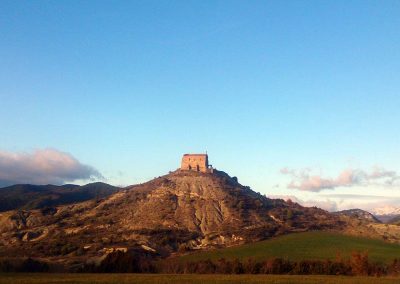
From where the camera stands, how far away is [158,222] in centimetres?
15912

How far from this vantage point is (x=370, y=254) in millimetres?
112688

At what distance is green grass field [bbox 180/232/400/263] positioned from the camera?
367 feet

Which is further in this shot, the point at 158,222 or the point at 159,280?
the point at 158,222

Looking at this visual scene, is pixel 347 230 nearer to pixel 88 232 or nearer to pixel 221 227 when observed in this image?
pixel 221 227

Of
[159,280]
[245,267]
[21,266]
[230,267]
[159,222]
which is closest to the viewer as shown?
[159,280]

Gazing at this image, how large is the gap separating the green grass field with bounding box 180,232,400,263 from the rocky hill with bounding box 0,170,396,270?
11.2 metres

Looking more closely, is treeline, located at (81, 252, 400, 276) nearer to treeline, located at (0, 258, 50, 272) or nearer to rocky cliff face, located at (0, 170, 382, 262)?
treeline, located at (0, 258, 50, 272)

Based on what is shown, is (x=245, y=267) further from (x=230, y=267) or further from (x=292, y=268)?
(x=292, y=268)

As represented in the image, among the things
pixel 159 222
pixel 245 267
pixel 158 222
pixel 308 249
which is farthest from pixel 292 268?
pixel 158 222

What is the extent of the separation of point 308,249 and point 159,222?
5419 cm

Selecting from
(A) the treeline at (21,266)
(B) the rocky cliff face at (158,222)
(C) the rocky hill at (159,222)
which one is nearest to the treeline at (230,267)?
(A) the treeline at (21,266)

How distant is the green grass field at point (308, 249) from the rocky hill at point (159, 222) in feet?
36.9

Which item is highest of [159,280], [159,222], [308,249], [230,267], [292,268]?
[159,222]

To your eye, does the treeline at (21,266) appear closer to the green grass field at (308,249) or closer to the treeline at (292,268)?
the treeline at (292,268)
